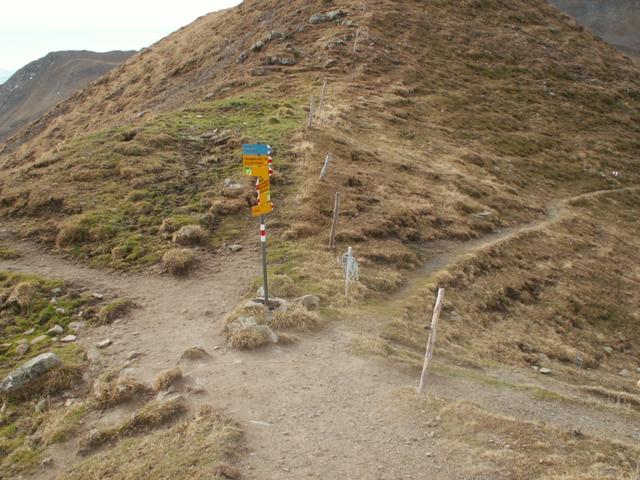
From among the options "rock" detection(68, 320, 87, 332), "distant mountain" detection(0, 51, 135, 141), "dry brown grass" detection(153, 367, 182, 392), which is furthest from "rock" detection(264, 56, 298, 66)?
"distant mountain" detection(0, 51, 135, 141)

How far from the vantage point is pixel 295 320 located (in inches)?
518

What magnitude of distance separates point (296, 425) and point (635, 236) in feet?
94.1

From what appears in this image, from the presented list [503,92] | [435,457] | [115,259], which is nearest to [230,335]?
[435,457]

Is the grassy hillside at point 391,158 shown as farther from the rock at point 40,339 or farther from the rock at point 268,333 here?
the rock at point 40,339

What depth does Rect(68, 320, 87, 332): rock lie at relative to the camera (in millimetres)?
13617

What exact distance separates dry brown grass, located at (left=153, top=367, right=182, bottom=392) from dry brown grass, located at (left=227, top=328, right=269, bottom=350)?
1714mm

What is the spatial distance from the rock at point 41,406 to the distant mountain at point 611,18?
17016cm

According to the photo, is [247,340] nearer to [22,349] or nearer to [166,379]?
[166,379]

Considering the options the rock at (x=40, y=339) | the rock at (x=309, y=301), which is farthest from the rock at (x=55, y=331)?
the rock at (x=309, y=301)

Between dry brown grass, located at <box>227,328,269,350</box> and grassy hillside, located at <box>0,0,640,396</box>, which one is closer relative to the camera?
dry brown grass, located at <box>227,328,269,350</box>

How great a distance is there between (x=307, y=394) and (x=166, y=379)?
316cm

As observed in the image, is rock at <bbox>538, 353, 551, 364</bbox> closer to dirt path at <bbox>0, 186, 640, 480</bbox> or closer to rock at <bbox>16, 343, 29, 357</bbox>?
dirt path at <bbox>0, 186, 640, 480</bbox>

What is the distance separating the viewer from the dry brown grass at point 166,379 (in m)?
10.5

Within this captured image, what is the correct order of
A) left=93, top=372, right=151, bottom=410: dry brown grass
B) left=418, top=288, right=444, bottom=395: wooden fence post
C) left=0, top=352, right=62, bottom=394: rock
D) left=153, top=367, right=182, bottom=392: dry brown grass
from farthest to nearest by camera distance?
left=0, top=352, right=62, bottom=394: rock < left=153, top=367, right=182, bottom=392: dry brown grass < left=93, top=372, right=151, bottom=410: dry brown grass < left=418, top=288, right=444, bottom=395: wooden fence post
